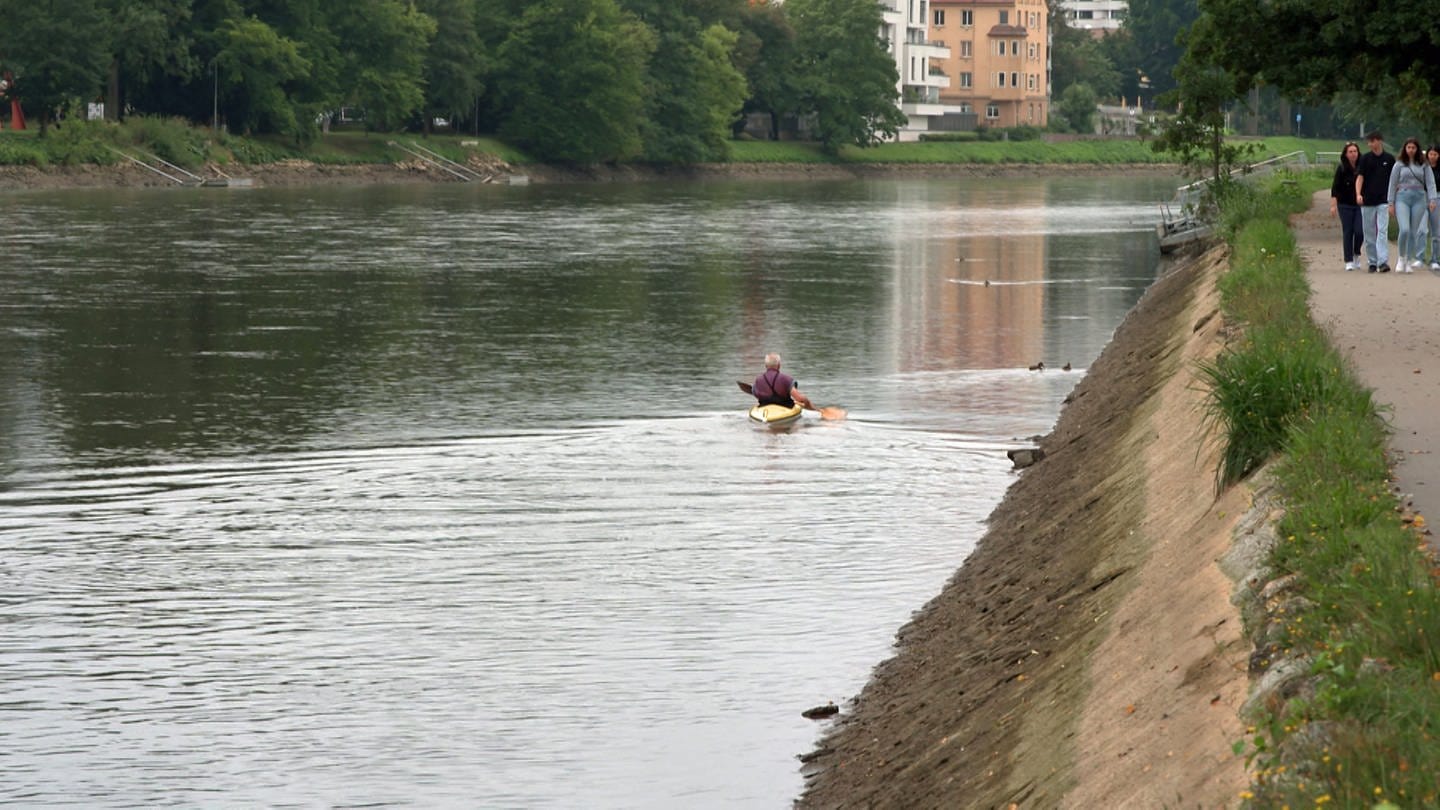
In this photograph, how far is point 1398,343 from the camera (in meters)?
19.1

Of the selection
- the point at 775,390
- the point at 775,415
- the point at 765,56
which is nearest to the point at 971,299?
the point at 775,390

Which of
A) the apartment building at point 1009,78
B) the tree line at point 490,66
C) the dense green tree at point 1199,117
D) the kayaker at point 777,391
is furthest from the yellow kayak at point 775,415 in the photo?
the apartment building at point 1009,78

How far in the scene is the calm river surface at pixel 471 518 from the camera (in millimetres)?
12625

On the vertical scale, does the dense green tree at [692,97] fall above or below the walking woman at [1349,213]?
above

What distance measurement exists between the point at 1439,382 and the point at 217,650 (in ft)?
30.6

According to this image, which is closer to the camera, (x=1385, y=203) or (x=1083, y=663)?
(x=1083, y=663)

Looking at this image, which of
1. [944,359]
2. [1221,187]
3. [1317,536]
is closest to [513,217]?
[1221,187]

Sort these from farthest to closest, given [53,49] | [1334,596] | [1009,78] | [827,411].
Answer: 1. [1009,78]
2. [53,49]
3. [827,411]
4. [1334,596]

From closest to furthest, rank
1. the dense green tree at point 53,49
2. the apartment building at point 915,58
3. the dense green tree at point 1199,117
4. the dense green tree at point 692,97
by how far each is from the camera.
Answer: the dense green tree at point 1199,117 → the dense green tree at point 53,49 → the dense green tree at point 692,97 → the apartment building at point 915,58

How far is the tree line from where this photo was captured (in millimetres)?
103688

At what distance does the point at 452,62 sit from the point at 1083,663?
115 m

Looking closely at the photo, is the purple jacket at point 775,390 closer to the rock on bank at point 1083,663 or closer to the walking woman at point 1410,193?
the rock on bank at point 1083,663

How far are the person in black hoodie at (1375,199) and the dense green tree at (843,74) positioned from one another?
125413mm

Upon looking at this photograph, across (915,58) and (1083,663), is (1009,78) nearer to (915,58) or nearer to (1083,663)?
(915,58)
